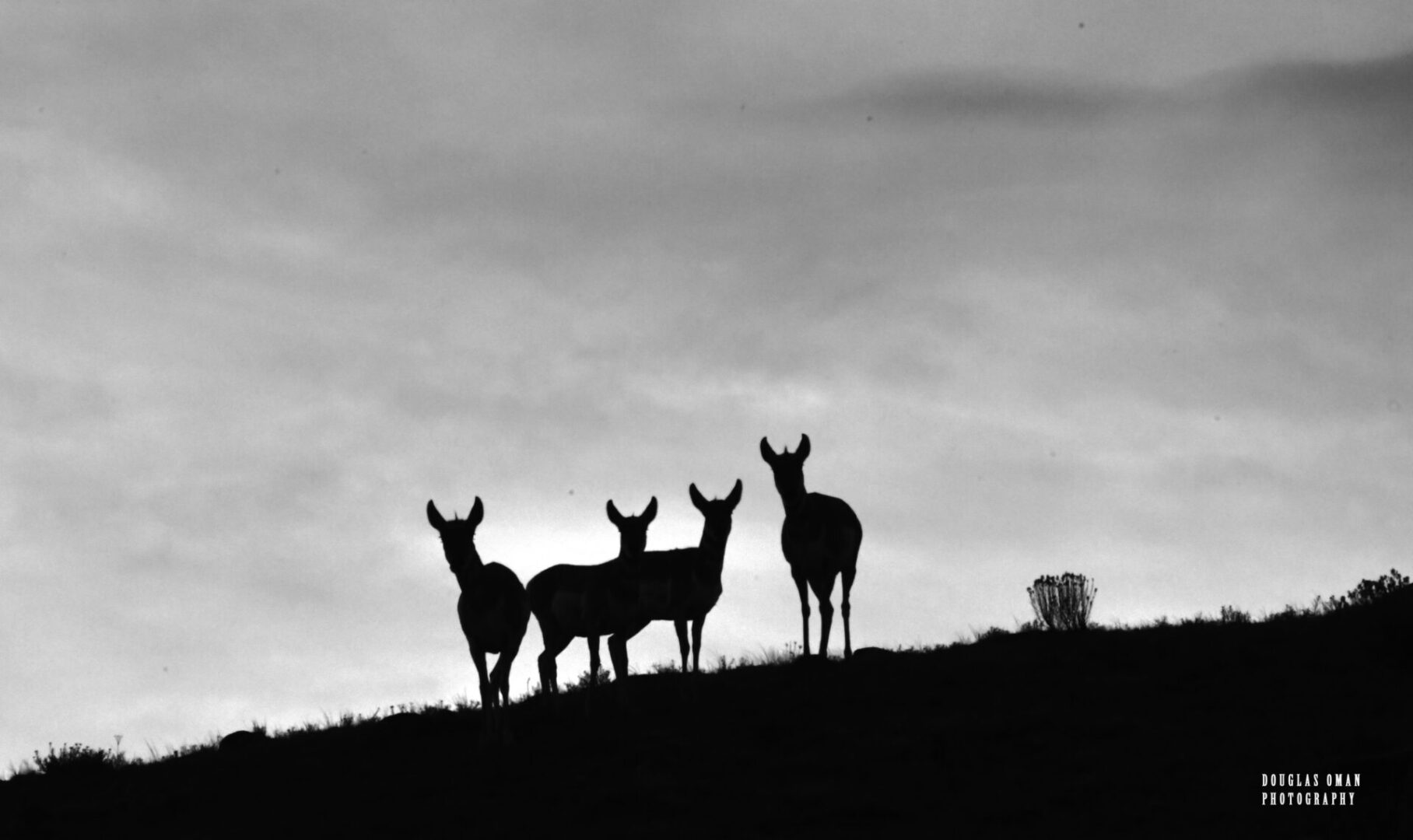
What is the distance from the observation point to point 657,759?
20438mm

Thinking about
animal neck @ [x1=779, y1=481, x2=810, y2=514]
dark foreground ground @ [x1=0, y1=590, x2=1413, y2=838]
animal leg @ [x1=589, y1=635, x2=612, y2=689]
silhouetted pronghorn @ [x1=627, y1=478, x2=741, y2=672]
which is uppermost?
animal neck @ [x1=779, y1=481, x2=810, y2=514]

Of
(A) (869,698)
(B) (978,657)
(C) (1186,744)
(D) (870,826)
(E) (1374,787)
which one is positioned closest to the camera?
(E) (1374,787)

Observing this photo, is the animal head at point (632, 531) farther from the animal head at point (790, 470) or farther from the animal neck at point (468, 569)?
the animal head at point (790, 470)

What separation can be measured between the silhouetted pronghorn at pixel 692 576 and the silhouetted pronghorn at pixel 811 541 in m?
2.89

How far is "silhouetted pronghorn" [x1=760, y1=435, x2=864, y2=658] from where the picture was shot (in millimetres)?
25922

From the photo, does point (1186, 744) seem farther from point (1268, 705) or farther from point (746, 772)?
point (746, 772)

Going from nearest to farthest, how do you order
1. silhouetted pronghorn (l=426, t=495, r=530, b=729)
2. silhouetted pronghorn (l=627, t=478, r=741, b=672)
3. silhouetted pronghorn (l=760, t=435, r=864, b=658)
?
silhouetted pronghorn (l=426, t=495, r=530, b=729)
silhouetted pronghorn (l=627, t=478, r=741, b=672)
silhouetted pronghorn (l=760, t=435, r=864, b=658)

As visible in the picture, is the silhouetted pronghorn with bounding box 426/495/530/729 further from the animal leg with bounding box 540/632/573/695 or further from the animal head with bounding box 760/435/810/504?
the animal head with bounding box 760/435/810/504

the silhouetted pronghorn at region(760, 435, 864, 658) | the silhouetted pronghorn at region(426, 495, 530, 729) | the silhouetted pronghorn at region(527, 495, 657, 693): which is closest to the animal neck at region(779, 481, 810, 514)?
the silhouetted pronghorn at region(760, 435, 864, 658)

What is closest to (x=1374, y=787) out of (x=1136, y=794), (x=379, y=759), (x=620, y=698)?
(x=1136, y=794)

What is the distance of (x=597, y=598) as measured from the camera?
22234 millimetres

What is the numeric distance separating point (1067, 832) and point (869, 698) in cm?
629

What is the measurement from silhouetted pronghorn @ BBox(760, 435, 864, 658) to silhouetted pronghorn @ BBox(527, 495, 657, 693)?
3747 millimetres

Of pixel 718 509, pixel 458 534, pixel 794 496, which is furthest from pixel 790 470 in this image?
pixel 458 534
